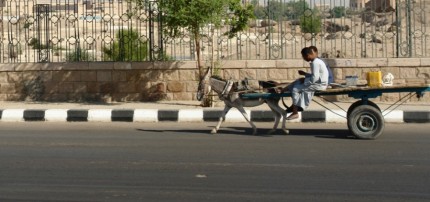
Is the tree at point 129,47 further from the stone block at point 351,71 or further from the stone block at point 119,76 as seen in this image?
the stone block at point 351,71

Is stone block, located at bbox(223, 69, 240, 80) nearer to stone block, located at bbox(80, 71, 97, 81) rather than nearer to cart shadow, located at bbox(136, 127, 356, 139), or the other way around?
stone block, located at bbox(80, 71, 97, 81)

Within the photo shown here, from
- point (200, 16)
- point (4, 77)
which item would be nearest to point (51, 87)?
point (4, 77)

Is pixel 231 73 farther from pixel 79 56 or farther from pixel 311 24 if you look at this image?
pixel 79 56

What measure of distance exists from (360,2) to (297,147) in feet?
25.8

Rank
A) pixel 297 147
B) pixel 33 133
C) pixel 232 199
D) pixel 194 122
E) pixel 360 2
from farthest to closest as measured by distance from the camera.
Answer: pixel 360 2, pixel 194 122, pixel 33 133, pixel 297 147, pixel 232 199

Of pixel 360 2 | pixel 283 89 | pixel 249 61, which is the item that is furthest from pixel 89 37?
pixel 283 89

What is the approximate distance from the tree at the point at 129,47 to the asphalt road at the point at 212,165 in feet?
13.7

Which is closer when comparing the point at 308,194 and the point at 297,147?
the point at 308,194

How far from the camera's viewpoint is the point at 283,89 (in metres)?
11.4

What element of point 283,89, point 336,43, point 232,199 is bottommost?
point 232,199

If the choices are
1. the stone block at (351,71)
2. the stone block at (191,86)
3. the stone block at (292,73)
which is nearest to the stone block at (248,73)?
the stone block at (292,73)

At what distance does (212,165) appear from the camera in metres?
9.08

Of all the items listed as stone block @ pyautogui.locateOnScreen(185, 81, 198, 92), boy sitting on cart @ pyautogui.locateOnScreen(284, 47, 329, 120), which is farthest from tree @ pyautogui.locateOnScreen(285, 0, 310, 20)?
boy sitting on cart @ pyautogui.locateOnScreen(284, 47, 329, 120)

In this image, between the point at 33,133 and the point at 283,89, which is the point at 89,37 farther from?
the point at 283,89
